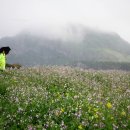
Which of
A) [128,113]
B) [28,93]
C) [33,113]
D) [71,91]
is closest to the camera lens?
[33,113]

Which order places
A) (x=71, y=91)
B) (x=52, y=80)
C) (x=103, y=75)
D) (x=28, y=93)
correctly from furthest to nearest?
(x=103, y=75)
(x=52, y=80)
(x=71, y=91)
(x=28, y=93)

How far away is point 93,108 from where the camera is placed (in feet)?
40.1

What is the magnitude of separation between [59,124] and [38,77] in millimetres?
7812

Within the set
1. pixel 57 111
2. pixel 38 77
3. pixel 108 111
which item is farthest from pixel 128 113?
pixel 38 77

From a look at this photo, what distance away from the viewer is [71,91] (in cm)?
1566

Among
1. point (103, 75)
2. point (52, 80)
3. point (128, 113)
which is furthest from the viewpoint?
point (103, 75)

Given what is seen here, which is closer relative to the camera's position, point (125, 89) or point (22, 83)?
point (22, 83)

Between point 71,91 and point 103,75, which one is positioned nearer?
point 71,91

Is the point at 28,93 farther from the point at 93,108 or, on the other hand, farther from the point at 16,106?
the point at 93,108

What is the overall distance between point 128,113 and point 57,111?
8.82 feet

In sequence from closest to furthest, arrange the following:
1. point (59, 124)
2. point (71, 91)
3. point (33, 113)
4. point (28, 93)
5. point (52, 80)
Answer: point (59, 124) → point (33, 113) → point (28, 93) → point (71, 91) → point (52, 80)

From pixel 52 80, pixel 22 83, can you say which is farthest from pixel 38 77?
pixel 22 83

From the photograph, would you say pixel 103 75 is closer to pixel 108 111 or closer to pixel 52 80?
pixel 52 80

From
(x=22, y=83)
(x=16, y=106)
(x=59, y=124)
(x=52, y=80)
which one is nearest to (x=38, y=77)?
(x=52, y=80)
